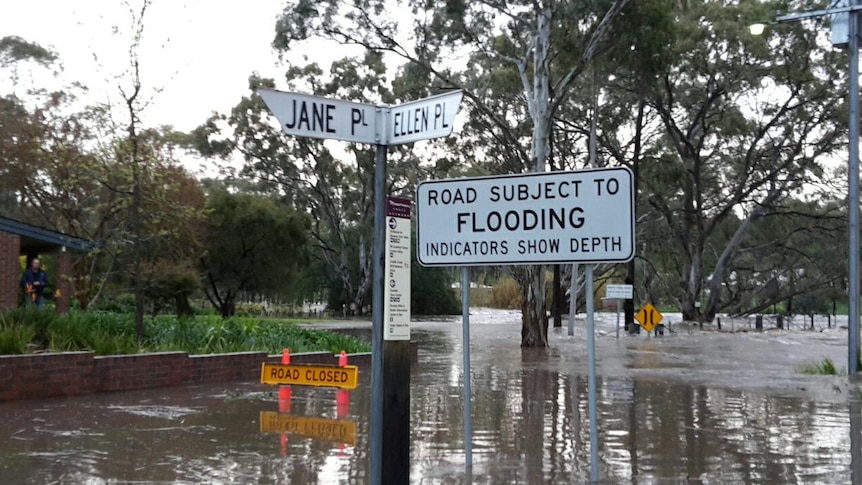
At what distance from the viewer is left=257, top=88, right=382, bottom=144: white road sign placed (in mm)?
5125

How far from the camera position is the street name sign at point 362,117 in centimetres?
509

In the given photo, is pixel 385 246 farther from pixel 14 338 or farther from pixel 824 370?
pixel 824 370

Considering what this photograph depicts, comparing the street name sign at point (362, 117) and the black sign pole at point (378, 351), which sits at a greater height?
the street name sign at point (362, 117)

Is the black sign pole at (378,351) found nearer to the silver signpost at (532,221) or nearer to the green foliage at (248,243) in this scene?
the silver signpost at (532,221)

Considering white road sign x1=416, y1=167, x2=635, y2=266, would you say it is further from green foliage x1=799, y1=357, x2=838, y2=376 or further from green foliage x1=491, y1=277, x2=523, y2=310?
green foliage x1=491, y1=277, x2=523, y2=310

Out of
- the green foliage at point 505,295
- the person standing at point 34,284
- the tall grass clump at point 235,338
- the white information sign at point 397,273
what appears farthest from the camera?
the green foliage at point 505,295

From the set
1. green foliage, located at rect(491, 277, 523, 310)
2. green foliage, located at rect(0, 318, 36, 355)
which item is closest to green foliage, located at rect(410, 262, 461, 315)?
green foliage, located at rect(491, 277, 523, 310)

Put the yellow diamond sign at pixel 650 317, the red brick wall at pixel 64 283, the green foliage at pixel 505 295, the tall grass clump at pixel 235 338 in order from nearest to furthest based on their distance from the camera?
the tall grass clump at pixel 235 338
the red brick wall at pixel 64 283
the yellow diamond sign at pixel 650 317
the green foliage at pixel 505 295

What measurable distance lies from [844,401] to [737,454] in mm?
5431

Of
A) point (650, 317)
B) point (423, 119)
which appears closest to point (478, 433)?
point (423, 119)

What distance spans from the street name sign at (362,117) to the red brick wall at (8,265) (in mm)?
16848

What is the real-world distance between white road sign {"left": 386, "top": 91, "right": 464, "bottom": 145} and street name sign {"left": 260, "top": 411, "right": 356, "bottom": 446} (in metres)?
4.72

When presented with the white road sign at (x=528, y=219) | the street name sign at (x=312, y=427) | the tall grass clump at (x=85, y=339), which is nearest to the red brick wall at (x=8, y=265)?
the tall grass clump at (x=85, y=339)

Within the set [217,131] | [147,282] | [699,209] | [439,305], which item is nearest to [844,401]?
[147,282]
